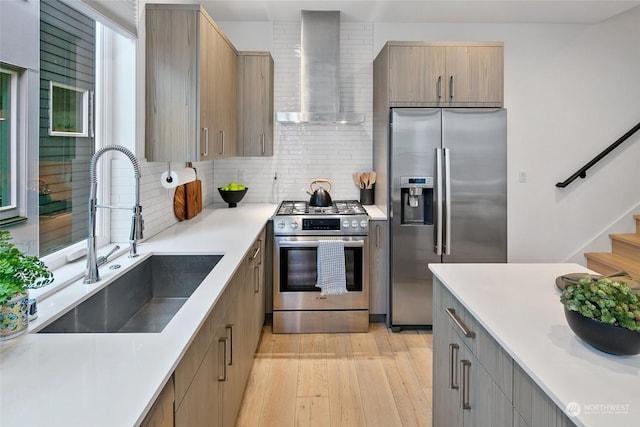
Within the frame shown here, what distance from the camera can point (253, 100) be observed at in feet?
12.8

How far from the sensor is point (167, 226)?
118 inches

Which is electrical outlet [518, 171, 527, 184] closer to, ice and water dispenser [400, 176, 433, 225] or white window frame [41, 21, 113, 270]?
ice and water dispenser [400, 176, 433, 225]

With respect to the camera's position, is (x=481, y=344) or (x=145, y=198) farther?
(x=145, y=198)

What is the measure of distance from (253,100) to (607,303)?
3361 millimetres

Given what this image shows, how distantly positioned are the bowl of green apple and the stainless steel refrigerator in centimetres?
144

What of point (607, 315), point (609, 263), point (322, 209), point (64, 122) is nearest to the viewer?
point (607, 315)

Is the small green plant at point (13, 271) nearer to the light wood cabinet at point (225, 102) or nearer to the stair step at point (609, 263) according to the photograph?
the light wood cabinet at point (225, 102)

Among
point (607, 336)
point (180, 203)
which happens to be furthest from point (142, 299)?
point (607, 336)

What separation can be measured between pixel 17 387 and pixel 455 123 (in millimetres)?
3286

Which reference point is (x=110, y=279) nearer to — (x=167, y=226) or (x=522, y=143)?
(x=167, y=226)

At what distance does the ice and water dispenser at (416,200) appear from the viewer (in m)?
3.54

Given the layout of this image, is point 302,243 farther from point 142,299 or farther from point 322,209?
point 142,299

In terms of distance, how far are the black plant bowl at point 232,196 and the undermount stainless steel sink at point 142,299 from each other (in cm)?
184

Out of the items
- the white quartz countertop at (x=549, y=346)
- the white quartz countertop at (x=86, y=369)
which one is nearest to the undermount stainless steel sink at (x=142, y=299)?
the white quartz countertop at (x=86, y=369)
